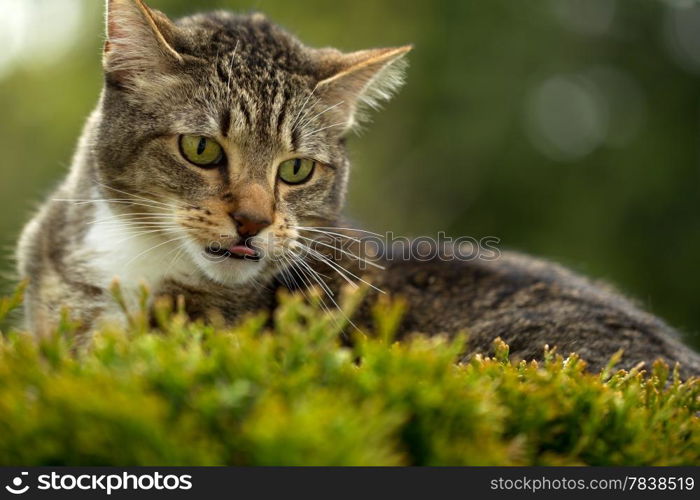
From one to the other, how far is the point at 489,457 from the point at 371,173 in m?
9.80

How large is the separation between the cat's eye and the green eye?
1.11 feet

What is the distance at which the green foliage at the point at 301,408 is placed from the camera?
4.44ft

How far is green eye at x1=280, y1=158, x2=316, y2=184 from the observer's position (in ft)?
10.4

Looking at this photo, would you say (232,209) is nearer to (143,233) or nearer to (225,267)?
(225,267)

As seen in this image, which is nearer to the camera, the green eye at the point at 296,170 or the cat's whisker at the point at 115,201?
the cat's whisker at the point at 115,201

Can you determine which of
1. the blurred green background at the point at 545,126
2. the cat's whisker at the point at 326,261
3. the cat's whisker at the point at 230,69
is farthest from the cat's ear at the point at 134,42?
the blurred green background at the point at 545,126

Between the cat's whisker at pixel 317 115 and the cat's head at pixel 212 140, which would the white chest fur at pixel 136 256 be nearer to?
the cat's head at pixel 212 140

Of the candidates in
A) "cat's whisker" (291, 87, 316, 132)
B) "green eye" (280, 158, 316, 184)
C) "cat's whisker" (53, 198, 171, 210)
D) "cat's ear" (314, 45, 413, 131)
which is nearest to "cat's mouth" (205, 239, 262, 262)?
"cat's whisker" (53, 198, 171, 210)

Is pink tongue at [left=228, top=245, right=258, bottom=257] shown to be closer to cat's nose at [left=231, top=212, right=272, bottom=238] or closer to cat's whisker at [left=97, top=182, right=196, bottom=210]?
cat's nose at [left=231, top=212, right=272, bottom=238]

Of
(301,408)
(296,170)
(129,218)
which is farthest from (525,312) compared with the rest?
(301,408)

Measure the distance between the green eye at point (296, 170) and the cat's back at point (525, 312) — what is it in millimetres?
656

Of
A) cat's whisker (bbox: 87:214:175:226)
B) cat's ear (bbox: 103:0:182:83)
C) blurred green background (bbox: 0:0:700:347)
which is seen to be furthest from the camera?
blurred green background (bbox: 0:0:700:347)

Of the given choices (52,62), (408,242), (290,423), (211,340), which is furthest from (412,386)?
(52,62)

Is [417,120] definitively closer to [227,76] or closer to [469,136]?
[469,136]
